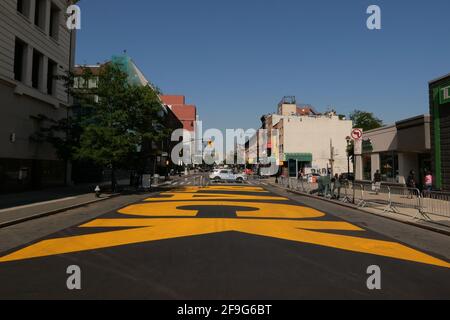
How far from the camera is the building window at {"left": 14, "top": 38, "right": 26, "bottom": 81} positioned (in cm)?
2428

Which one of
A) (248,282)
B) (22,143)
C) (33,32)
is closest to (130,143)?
(22,143)

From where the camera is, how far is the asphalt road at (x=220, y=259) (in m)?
5.57

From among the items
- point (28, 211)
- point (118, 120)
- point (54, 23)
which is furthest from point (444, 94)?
point (54, 23)

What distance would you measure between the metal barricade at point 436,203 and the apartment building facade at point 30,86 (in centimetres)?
2152

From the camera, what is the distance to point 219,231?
1074 cm

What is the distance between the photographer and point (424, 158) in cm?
2803

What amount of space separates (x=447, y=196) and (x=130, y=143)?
17897 mm

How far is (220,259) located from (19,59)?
75.7ft

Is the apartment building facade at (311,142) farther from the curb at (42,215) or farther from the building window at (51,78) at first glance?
the curb at (42,215)

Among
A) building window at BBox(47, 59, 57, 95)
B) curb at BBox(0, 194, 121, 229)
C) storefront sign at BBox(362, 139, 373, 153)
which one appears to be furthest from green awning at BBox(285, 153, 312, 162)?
curb at BBox(0, 194, 121, 229)

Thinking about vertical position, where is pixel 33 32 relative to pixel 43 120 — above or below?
above
